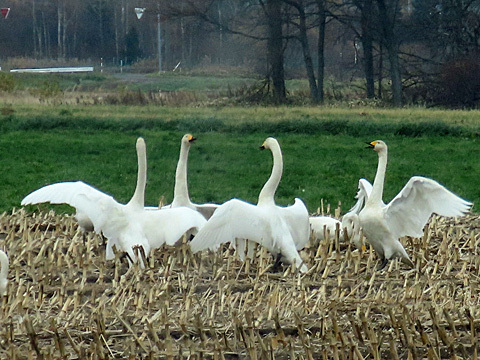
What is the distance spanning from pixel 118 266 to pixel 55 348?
2.01m

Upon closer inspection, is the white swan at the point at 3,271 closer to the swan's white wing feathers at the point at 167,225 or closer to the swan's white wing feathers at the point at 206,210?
the swan's white wing feathers at the point at 167,225

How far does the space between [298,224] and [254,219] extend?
1.65 ft

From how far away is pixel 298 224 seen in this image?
7.32m

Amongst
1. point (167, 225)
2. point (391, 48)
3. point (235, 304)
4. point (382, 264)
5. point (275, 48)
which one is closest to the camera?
point (235, 304)

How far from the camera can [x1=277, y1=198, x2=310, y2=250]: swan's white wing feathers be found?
7.30m

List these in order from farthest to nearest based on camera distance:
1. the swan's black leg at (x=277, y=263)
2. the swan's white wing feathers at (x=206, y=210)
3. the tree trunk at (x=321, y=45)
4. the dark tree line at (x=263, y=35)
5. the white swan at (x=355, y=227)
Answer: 1. the tree trunk at (x=321, y=45)
2. the dark tree line at (x=263, y=35)
3. the swan's white wing feathers at (x=206, y=210)
4. the white swan at (x=355, y=227)
5. the swan's black leg at (x=277, y=263)

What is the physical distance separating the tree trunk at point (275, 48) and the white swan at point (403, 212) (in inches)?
774

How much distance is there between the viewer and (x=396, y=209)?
24.5 ft

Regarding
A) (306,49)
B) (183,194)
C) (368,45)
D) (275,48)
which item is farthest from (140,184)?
(368,45)

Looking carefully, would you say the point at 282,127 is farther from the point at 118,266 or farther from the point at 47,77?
the point at 118,266

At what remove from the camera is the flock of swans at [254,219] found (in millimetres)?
6910

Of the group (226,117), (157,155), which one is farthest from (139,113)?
(157,155)

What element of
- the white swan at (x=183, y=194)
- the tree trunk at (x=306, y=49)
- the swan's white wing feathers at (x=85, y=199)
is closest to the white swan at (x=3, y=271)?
the swan's white wing feathers at (x=85, y=199)

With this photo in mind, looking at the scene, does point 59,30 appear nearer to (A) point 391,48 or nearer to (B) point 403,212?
(A) point 391,48
